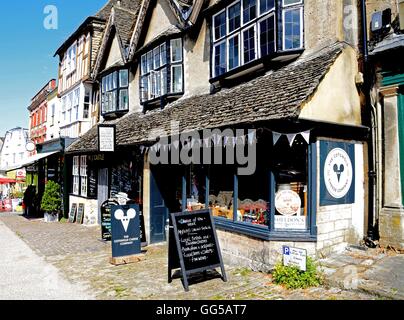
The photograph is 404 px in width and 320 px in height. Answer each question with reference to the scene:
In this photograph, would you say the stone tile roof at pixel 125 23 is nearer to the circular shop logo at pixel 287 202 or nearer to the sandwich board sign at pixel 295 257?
the circular shop logo at pixel 287 202

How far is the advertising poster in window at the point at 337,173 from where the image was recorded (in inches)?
261

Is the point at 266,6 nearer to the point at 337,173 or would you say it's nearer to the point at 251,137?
the point at 251,137

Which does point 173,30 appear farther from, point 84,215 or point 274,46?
point 84,215

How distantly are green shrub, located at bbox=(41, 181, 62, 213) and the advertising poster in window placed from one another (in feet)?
45.1

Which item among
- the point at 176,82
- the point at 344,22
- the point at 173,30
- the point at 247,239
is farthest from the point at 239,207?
the point at 173,30

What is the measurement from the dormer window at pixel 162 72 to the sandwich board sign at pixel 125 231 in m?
5.51

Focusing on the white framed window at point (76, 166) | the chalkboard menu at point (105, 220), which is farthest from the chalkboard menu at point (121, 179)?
the white framed window at point (76, 166)

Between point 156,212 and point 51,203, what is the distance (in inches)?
331

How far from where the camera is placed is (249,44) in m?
9.19

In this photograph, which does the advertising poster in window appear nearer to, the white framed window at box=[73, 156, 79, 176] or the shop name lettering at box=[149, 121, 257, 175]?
the shop name lettering at box=[149, 121, 257, 175]

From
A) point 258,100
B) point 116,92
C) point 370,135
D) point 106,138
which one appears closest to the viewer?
point 258,100

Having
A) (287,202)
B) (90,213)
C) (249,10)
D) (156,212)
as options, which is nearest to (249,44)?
(249,10)

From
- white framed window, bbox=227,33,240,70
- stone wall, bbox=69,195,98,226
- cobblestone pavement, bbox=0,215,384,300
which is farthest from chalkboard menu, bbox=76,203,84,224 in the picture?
white framed window, bbox=227,33,240,70

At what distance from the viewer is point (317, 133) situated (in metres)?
6.50
